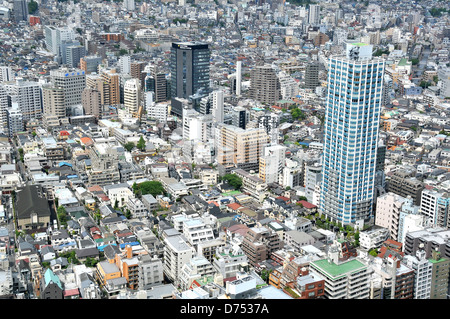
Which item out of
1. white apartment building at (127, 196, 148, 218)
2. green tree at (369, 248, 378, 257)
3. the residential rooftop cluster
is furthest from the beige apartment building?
green tree at (369, 248, 378, 257)

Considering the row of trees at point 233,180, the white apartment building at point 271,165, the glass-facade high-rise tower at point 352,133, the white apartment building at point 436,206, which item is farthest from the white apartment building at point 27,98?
the white apartment building at point 436,206

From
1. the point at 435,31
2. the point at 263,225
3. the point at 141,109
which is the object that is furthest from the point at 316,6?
the point at 263,225

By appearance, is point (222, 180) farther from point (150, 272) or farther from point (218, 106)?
point (150, 272)

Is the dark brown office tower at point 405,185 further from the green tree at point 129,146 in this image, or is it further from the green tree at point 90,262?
the green tree at point 129,146

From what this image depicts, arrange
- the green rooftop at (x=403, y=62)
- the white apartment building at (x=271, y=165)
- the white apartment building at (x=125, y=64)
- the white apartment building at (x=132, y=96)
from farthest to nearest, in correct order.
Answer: the green rooftop at (x=403, y=62) < the white apartment building at (x=125, y=64) < the white apartment building at (x=132, y=96) < the white apartment building at (x=271, y=165)

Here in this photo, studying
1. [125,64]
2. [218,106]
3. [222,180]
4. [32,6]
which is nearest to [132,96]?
[218,106]
